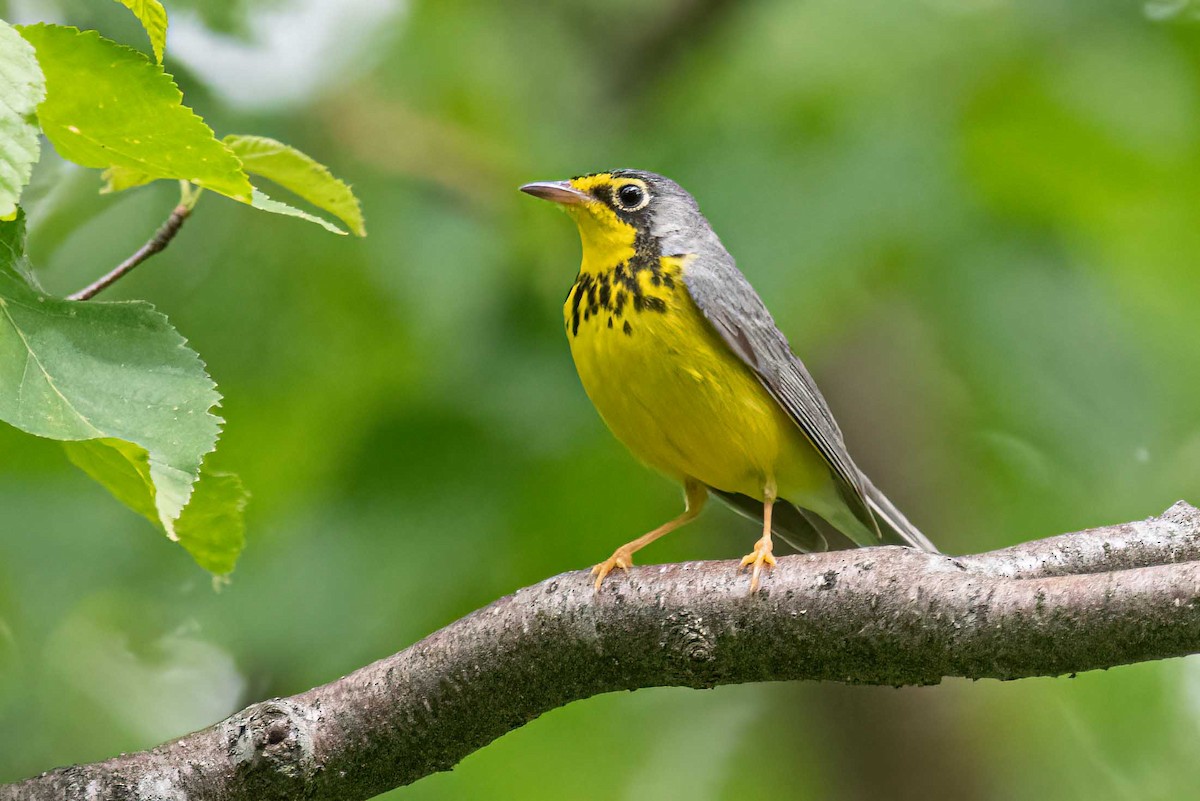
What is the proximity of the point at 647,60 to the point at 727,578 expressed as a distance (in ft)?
16.4

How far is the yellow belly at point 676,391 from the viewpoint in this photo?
535 cm

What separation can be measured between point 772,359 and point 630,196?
1.09m

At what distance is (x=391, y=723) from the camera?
11.9 feet

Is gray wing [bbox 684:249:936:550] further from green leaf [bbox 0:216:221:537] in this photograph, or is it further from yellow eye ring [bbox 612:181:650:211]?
green leaf [bbox 0:216:221:537]

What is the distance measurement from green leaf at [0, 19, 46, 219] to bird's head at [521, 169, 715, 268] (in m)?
3.61

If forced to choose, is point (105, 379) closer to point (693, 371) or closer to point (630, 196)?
point (693, 371)

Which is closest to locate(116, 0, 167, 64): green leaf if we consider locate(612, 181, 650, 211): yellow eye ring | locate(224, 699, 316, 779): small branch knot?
locate(224, 699, 316, 779): small branch knot

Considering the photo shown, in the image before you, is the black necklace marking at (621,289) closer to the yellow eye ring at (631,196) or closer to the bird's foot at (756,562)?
the yellow eye ring at (631,196)

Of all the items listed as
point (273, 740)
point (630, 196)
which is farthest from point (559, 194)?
point (273, 740)

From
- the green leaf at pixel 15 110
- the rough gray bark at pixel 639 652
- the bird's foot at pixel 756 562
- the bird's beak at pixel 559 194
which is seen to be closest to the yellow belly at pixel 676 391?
the bird's beak at pixel 559 194

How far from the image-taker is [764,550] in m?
4.39

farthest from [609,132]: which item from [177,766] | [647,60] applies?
[177,766]

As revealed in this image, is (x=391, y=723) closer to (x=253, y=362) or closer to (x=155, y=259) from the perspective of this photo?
(x=253, y=362)

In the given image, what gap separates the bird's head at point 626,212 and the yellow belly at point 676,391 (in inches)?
17.8
